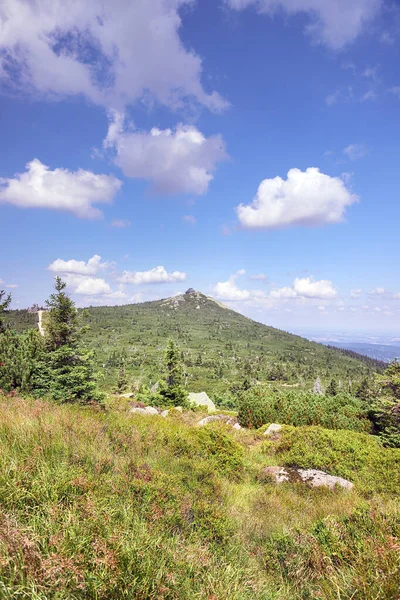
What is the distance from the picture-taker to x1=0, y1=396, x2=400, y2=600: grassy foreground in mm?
2232

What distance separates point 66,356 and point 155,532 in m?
14.7

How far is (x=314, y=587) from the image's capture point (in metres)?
3.21

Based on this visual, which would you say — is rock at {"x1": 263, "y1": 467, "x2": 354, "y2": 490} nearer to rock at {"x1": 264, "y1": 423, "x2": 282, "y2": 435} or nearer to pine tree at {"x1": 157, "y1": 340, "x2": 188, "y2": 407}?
rock at {"x1": 264, "y1": 423, "x2": 282, "y2": 435}

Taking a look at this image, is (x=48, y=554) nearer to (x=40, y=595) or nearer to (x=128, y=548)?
(x=40, y=595)

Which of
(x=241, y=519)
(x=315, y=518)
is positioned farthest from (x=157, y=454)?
(x=315, y=518)

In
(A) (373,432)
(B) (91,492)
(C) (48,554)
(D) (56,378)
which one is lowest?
(A) (373,432)

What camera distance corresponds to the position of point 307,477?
7.86m

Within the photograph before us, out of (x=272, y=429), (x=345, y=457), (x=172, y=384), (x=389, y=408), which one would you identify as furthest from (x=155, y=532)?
(x=172, y=384)

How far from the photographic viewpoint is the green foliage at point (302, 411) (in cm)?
1575

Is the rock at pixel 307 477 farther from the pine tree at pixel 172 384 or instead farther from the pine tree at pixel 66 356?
the pine tree at pixel 172 384

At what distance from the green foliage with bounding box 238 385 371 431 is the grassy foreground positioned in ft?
34.4

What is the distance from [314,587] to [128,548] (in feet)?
7.65

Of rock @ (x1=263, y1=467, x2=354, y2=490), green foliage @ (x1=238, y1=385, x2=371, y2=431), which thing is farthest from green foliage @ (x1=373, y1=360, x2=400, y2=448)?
rock @ (x1=263, y1=467, x2=354, y2=490)

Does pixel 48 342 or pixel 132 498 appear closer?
pixel 132 498
